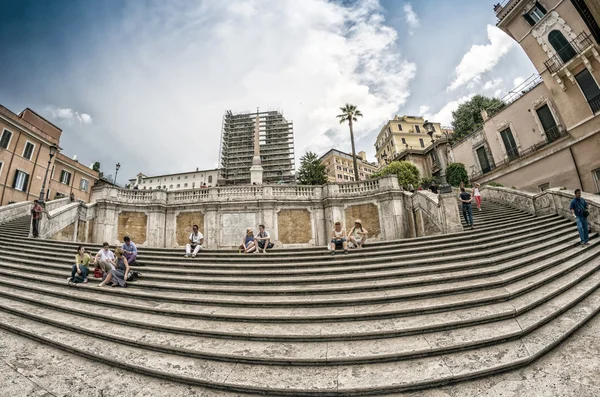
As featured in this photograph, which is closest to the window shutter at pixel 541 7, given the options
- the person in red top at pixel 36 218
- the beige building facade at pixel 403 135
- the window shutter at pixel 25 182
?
the beige building facade at pixel 403 135

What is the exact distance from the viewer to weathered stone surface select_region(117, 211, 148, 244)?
1543 centimetres

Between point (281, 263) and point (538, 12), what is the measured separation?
2391 cm

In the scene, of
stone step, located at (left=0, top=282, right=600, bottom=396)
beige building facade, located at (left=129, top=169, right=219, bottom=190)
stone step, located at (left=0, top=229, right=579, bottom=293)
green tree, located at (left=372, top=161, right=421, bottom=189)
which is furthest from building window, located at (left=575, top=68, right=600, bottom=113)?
beige building facade, located at (left=129, top=169, right=219, bottom=190)

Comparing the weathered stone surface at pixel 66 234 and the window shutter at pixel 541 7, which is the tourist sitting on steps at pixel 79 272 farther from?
the window shutter at pixel 541 7

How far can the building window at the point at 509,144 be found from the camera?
20.4 meters

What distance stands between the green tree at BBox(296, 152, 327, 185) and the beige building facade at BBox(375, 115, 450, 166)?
1349cm

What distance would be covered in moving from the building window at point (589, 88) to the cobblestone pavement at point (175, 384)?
17.6 metres

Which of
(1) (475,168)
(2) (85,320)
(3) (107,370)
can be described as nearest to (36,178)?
(2) (85,320)

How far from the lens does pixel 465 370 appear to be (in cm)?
307

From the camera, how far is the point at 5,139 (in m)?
20.7

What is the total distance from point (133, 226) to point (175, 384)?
15.3 m

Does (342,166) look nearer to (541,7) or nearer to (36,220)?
(541,7)

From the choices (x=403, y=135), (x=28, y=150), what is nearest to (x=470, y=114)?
(x=403, y=135)

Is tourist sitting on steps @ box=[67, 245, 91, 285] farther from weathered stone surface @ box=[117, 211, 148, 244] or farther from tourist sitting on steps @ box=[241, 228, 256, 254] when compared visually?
weathered stone surface @ box=[117, 211, 148, 244]
